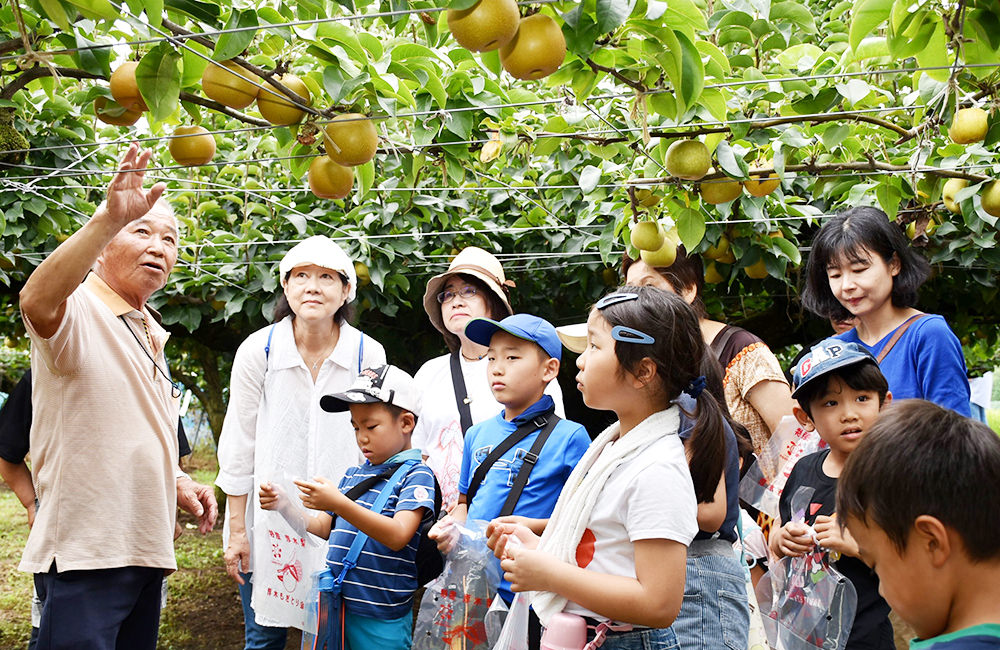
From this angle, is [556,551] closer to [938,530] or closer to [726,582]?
[726,582]

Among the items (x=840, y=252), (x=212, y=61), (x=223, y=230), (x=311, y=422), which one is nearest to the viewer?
(x=212, y=61)

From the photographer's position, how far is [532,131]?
116 inches

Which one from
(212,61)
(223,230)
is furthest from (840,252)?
(223,230)

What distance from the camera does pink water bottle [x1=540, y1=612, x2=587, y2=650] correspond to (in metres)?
1.67

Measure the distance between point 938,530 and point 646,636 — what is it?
721 millimetres

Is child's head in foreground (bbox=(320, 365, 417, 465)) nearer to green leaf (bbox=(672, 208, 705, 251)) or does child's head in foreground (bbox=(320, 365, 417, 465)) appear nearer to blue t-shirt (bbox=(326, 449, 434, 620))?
blue t-shirt (bbox=(326, 449, 434, 620))

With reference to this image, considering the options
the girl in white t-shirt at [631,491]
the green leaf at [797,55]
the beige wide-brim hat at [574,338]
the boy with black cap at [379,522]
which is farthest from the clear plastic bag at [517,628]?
the green leaf at [797,55]

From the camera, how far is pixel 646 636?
5.65ft

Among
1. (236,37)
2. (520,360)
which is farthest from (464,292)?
(236,37)

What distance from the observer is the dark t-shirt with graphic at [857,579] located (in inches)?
80.0

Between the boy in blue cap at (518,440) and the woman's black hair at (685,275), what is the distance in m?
0.47

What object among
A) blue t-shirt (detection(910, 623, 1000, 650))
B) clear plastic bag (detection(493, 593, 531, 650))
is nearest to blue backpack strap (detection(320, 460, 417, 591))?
clear plastic bag (detection(493, 593, 531, 650))

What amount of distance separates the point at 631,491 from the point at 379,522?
91cm

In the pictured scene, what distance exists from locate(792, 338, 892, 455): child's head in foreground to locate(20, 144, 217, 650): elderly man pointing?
5.27 feet
